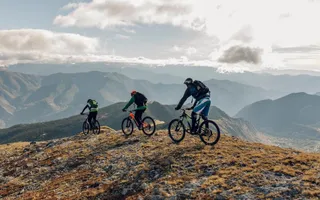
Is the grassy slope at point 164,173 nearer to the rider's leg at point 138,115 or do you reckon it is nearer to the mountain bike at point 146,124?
the mountain bike at point 146,124

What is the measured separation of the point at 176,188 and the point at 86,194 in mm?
5067

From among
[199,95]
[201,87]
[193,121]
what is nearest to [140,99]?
[193,121]

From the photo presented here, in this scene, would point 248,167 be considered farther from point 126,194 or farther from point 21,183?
point 21,183

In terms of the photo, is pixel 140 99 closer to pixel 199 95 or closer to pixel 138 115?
pixel 138 115

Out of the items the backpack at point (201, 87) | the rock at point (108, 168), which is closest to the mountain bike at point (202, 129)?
the backpack at point (201, 87)

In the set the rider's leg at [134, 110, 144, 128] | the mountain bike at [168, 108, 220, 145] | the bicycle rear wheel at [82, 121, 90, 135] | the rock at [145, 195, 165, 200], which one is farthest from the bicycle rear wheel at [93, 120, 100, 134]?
the rock at [145, 195, 165, 200]

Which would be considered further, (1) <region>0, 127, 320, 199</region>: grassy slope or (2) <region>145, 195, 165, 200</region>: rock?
(2) <region>145, 195, 165, 200</region>: rock

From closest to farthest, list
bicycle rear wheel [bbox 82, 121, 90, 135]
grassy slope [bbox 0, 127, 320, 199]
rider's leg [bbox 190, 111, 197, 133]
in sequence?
grassy slope [bbox 0, 127, 320, 199] → rider's leg [bbox 190, 111, 197, 133] → bicycle rear wheel [bbox 82, 121, 90, 135]

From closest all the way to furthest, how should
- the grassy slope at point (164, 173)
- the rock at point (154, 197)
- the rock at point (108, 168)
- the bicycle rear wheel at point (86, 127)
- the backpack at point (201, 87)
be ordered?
the grassy slope at point (164, 173)
the rock at point (154, 197)
the rock at point (108, 168)
the backpack at point (201, 87)
the bicycle rear wheel at point (86, 127)

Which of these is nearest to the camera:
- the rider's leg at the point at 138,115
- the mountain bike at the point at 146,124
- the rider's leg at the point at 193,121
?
the rider's leg at the point at 193,121

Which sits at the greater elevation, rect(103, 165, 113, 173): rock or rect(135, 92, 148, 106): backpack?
rect(135, 92, 148, 106): backpack

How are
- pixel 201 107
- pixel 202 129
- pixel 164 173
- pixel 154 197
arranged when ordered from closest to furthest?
pixel 154 197 → pixel 164 173 → pixel 201 107 → pixel 202 129

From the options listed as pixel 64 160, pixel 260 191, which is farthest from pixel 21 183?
pixel 260 191

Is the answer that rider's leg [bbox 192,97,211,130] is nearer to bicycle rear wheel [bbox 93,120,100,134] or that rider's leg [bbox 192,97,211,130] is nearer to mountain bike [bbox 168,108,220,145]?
mountain bike [bbox 168,108,220,145]
